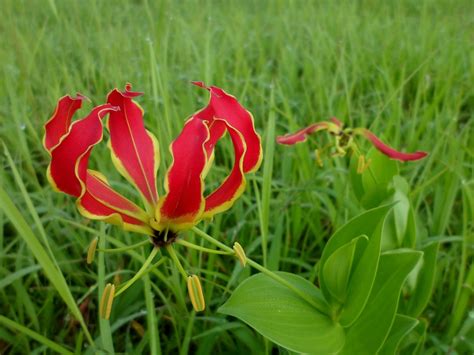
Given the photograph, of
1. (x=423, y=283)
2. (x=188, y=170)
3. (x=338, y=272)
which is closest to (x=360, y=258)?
(x=338, y=272)

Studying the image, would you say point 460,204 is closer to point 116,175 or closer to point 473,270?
point 473,270

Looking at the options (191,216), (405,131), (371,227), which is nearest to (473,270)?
(371,227)

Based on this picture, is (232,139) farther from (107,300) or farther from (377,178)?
(377,178)

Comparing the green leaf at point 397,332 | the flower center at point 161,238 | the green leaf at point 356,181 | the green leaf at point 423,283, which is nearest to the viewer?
the flower center at point 161,238

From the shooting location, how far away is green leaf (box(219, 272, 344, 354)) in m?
0.61

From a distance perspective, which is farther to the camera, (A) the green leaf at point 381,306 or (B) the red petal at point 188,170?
(A) the green leaf at point 381,306

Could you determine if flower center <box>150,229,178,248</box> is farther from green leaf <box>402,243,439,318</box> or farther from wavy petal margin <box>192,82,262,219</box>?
green leaf <box>402,243,439,318</box>

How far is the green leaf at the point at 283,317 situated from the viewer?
0.61 meters

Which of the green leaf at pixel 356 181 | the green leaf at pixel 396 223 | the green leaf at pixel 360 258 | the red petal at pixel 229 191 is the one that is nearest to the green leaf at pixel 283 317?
the green leaf at pixel 360 258

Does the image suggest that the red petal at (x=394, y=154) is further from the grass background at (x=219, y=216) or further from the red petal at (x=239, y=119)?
the red petal at (x=239, y=119)

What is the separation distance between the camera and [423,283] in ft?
2.55

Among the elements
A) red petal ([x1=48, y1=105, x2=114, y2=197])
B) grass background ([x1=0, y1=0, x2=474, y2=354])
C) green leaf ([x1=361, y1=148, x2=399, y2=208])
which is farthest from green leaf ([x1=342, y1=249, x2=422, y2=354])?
red petal ([x1=48, y1=105, x2=114, y2=197])

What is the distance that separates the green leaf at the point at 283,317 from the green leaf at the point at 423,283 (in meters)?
0.19

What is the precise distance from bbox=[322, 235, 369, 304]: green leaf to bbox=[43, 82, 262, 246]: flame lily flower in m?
0.17
